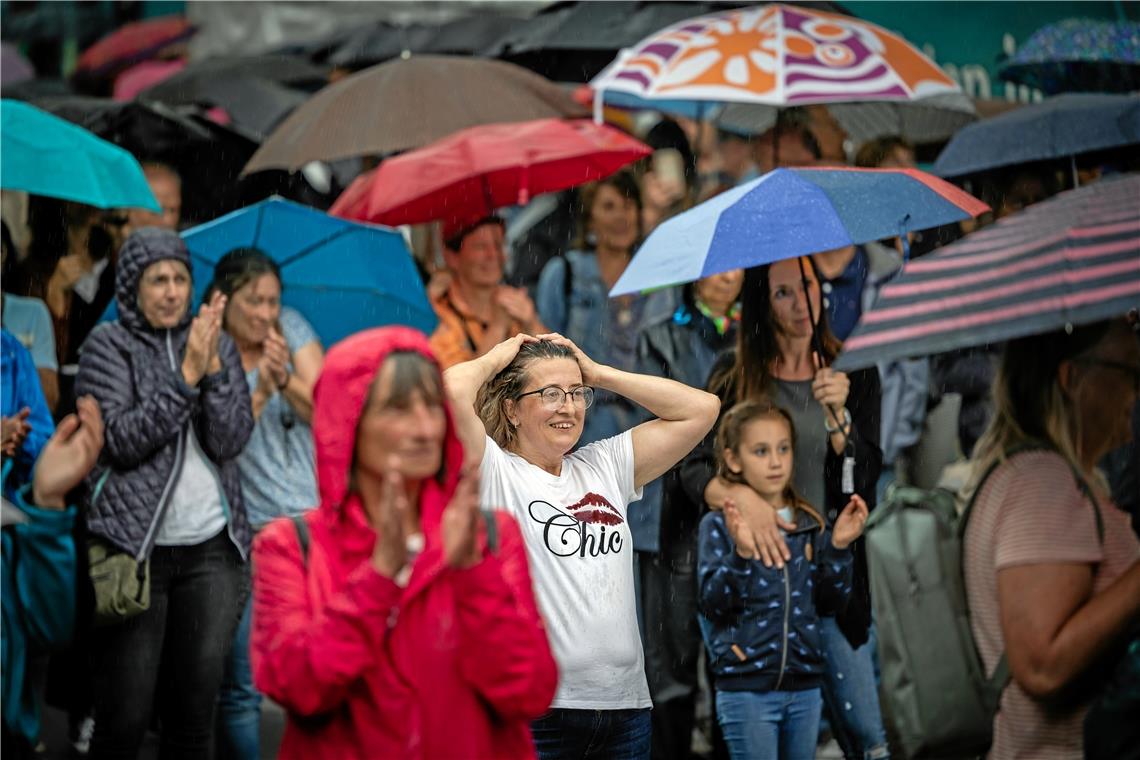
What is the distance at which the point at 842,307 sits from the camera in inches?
302

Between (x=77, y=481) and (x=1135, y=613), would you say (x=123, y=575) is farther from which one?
(x=1135, y=613)

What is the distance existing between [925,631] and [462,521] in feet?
9.05

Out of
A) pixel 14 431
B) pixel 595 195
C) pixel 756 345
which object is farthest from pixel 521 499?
pixel 595 195

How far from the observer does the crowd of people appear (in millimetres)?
3488

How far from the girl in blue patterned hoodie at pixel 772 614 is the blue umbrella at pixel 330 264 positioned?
7.78ft

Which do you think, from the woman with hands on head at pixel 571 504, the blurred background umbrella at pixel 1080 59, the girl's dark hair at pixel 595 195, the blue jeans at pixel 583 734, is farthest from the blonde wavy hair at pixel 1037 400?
the blurred background umbrella at pixel 1080 59

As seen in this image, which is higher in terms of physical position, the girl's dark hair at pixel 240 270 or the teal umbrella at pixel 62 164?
the teal umbrella at pixel 62 164

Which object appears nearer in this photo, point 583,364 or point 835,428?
point 583,364

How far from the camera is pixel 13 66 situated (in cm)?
1633

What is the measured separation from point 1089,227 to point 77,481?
3.98 m

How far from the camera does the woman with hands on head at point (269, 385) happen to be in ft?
23.5

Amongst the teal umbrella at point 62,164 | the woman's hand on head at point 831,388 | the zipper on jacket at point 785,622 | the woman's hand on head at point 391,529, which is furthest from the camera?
the teal umbrella at point 62,164

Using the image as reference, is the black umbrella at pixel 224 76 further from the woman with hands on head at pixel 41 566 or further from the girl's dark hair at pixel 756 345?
the girl's dark hair at pixel 756 345

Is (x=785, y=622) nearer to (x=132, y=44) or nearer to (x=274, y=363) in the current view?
(x=274, y=363)
